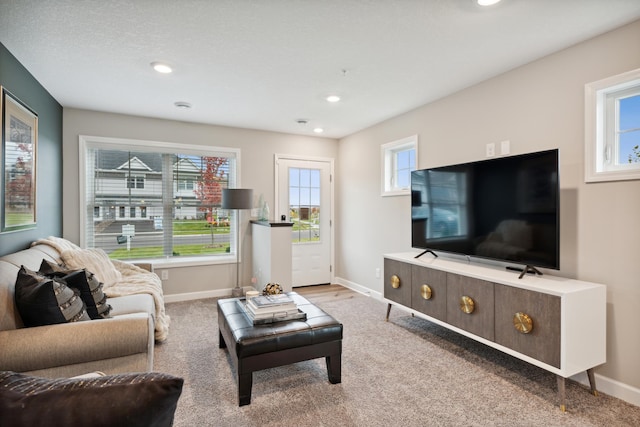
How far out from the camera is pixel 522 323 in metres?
2.20

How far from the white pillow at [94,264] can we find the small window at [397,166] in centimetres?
325

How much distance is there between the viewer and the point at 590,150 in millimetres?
2266

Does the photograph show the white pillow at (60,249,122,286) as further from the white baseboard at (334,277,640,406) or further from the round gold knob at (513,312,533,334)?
the white baseboard at (334,277,640,406)

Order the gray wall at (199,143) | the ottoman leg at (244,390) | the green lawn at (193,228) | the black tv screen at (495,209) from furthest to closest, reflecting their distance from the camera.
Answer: the green lawn at (193,228), the gray wall at (199,143), the black tv screen at (495,209), the ottoman leg at (244,390)

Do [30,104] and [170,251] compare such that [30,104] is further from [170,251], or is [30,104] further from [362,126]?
[362,126]

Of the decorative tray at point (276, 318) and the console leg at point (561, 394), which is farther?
the decorative tray at point (276, 318)

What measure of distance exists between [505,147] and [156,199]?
13.5 feet

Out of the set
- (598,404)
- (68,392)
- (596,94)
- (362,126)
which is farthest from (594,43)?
(68,392)

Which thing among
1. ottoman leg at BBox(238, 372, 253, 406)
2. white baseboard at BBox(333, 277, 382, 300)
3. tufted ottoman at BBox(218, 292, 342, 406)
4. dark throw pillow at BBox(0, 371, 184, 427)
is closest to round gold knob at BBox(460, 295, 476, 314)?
tufted ottoman at BBox(218, 292, 342, 406)

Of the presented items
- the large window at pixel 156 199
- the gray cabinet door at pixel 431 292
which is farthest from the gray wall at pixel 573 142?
the large window at pixel 156 199

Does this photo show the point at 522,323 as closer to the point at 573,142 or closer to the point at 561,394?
the point at 561,394

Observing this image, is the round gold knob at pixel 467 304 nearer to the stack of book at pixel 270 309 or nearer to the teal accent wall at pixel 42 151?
the stack of book at pixel 270 309

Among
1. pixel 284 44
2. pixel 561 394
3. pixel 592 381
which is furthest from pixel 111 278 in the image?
pixel 592 381

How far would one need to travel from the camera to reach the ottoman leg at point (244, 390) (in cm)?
204
